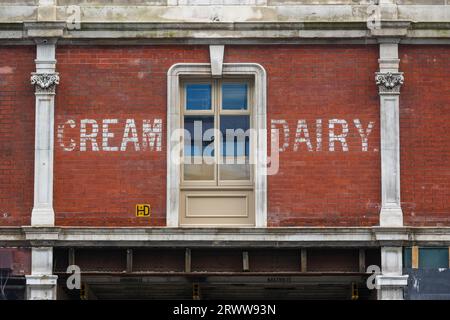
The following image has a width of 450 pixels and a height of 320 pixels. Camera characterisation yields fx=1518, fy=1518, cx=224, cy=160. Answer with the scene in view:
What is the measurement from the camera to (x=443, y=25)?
87.7ft

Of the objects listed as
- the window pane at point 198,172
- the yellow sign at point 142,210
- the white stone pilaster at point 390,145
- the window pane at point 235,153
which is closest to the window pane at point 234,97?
the window pane at point 235,153

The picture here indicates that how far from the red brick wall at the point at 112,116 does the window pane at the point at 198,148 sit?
1.60ft

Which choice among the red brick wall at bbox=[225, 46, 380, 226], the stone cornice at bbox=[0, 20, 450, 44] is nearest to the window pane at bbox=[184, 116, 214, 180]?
the red brick wall at bbox=[225, 46, 380, 226]

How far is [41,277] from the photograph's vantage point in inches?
1025

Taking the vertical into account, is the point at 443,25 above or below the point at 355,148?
above

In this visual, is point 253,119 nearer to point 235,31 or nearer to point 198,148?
point 198,148

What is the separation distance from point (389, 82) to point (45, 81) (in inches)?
237

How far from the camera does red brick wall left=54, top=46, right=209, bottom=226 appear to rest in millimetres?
26469

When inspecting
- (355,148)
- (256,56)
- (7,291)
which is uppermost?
(256,56)

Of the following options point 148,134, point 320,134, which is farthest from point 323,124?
point 148,134

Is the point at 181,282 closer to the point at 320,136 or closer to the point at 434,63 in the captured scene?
the point at 320,136

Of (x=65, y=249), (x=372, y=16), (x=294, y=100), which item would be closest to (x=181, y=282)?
(x=65, y=249)

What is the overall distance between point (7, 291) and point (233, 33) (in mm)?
5979

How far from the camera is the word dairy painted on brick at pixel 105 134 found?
26594 millimetres
